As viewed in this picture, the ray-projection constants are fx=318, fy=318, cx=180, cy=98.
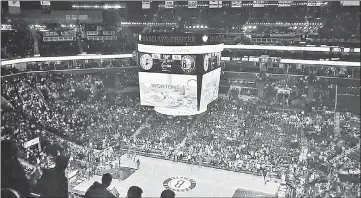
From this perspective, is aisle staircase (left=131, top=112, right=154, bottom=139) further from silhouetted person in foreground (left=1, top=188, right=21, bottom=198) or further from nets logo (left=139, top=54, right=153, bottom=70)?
silhouetted person in foreground (left=1, top=188, right=21, bottom=198)

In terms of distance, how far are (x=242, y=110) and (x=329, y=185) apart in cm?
471

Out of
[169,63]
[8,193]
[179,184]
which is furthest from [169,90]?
[8,193]

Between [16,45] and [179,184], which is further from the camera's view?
[16,45]

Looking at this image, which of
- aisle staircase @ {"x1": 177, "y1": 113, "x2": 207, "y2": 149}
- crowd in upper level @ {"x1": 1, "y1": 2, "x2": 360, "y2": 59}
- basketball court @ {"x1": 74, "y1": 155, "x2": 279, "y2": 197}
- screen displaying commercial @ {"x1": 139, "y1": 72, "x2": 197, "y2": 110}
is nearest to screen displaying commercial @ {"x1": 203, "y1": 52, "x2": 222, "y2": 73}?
screen displaying commercial @ {"x1": 139, "y1": 72, "x2": 197, "y2": 110}

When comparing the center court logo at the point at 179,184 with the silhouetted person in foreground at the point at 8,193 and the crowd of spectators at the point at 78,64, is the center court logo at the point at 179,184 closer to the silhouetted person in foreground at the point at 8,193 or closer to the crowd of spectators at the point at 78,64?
the silhouetted person in foreground at the point at 8,193

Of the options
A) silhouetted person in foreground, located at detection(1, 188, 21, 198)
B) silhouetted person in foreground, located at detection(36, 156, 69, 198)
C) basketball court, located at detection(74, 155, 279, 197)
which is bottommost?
basketball court, located at detection(74, 155, 279, 197)

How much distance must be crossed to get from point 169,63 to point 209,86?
1223 millimetres

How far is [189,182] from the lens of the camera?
7602 millimetres

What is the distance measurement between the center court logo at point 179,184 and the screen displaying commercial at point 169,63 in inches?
103

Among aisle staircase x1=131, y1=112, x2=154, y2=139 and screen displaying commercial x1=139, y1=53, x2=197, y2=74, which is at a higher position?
screen displaying commercial x1=139, y1=53, x2=197, y2=74

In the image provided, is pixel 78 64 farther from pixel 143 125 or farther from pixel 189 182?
pixel 189 182

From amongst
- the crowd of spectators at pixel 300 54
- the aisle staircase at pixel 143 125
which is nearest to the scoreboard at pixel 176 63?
the aisle staircase at pixel 143 125

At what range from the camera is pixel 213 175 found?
26.3ft

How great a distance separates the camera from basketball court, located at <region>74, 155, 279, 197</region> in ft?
23.2
